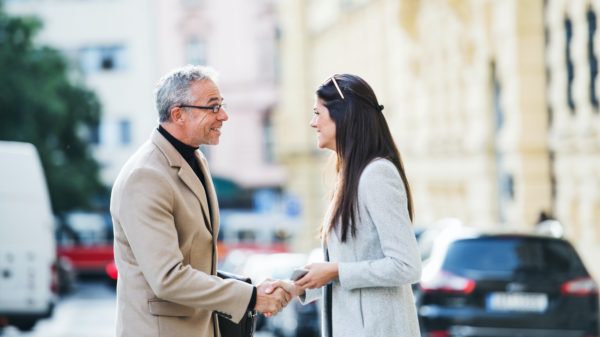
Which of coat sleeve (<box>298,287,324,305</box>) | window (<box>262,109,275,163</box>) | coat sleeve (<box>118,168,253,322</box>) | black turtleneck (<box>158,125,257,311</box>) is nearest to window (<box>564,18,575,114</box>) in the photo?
coat sleeve (<box>298,287,324,305</box>)

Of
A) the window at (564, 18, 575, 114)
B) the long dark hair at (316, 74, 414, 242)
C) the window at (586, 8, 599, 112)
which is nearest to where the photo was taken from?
the long dark hair at (316, 74, 414, 242)

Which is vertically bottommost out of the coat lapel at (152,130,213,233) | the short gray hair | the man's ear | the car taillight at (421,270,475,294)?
the car taillight at (421,270,475,294)

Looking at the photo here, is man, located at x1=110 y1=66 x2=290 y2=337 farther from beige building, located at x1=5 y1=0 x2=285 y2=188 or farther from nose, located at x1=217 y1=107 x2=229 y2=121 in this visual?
beige building, located at x1=5 y1=0 x2=285 y2=188

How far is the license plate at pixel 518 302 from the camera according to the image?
12.0 meters

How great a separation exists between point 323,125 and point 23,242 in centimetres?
1367

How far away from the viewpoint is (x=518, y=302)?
1207 cm

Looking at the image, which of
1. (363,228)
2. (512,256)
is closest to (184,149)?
(363,228)

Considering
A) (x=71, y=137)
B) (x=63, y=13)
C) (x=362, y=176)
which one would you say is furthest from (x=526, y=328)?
(x=63, y=13)

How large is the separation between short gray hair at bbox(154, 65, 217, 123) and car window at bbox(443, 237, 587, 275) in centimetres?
731

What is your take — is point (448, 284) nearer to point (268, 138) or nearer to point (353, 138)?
point (353, 138)

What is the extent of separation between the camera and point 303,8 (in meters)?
52.7

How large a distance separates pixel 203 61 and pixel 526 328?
53921mm

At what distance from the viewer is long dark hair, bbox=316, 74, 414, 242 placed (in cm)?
511

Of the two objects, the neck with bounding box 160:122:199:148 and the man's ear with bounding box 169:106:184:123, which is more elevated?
the man's ear with bounding box 169:106:184:123
